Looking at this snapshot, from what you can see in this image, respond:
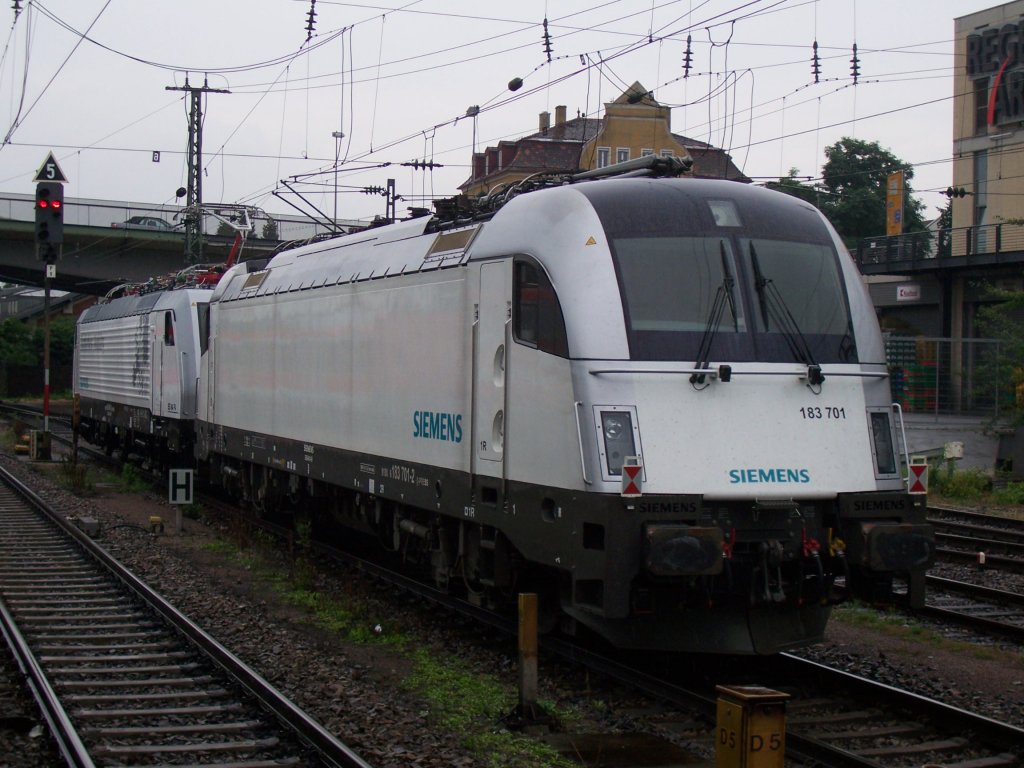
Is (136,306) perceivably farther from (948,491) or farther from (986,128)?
(986,128)

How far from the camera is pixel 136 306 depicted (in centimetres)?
2517

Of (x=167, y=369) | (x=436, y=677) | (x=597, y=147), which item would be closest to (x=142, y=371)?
(x=167, y=369)

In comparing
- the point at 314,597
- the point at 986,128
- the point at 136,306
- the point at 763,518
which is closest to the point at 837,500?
the point at 763,518

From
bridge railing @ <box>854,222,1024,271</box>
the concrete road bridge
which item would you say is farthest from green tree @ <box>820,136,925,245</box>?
the concrete road bridge

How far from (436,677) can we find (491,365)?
2.34 metres

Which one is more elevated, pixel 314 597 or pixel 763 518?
pixel 763 518

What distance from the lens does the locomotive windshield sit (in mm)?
8172

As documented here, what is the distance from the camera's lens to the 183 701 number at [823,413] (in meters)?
8.20

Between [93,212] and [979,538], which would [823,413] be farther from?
[93,212]

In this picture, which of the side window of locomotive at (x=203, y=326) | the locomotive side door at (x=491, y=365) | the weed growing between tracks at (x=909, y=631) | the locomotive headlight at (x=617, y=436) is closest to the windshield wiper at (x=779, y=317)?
the locomotive headlight at (x=617, y=436)

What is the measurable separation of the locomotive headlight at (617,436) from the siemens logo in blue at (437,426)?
7.01 feet

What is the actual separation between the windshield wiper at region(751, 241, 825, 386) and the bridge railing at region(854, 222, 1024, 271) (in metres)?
25.3

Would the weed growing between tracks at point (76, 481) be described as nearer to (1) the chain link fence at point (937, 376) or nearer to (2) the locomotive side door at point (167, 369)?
(2) the locomotive side door at point (167, 369)

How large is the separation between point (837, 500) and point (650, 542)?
1499 millimetres
